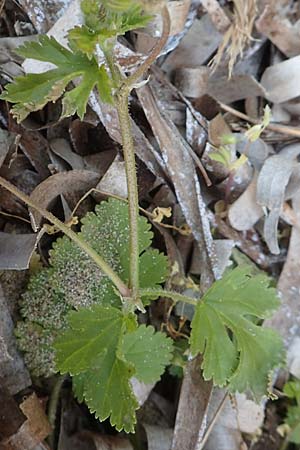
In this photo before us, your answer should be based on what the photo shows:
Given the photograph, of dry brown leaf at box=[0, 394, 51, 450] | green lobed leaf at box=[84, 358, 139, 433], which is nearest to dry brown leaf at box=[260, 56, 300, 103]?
green lobed leaf at box=[84, 358, 139, 433]

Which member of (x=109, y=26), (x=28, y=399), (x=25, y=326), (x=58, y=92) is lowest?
(x=28, y=399)

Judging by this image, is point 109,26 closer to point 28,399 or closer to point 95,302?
point 95,302

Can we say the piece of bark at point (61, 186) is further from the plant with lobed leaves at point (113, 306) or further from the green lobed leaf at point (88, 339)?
the green lobed leaf at point (88, 339)

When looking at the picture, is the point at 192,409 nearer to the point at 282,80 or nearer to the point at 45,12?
the point at 282,80

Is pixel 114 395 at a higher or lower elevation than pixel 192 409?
higher

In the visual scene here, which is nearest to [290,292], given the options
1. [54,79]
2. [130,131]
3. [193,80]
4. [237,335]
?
[237,335]

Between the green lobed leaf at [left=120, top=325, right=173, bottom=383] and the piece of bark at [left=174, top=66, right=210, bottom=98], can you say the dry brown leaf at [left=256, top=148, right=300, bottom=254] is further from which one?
the green lobed leaf at [left=120, top=325, right=173, bottom=383]

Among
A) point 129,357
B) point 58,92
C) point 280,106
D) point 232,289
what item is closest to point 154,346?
point 129,357
